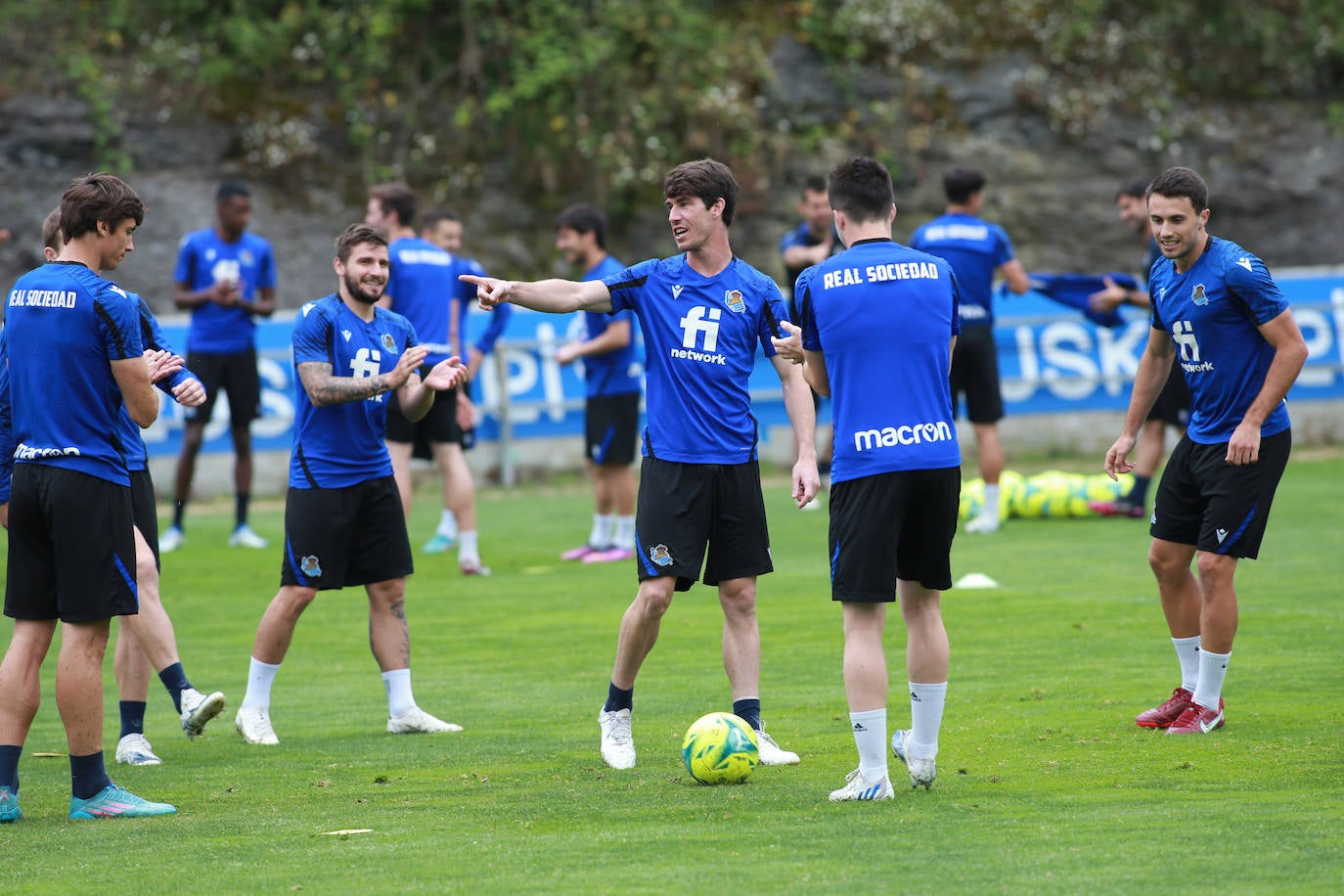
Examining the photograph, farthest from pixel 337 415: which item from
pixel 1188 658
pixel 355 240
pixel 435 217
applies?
pixel 435 217

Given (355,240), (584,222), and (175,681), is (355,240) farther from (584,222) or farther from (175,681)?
(584,222)

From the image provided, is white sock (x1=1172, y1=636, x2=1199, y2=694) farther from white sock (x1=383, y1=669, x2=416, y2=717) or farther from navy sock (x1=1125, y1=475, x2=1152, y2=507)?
navy sock (x1=1125, y1=475, x2=1152, y2=507)

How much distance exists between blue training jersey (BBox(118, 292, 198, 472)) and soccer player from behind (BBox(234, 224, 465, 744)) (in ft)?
2.15

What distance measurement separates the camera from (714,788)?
569cm

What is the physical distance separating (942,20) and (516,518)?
12128 mm

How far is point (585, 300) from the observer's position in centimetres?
Result: 608

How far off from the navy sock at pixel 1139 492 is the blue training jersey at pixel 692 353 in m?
7.86

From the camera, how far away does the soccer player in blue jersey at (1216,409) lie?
252 inches

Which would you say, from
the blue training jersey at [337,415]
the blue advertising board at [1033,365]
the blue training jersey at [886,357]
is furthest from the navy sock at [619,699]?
the blue advertising board at [1033,365]

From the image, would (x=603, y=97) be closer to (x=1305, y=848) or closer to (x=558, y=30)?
(x=558, y=30)

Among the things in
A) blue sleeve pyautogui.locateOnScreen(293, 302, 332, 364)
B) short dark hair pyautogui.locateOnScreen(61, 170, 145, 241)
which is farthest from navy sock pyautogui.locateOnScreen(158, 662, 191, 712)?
short dark hair pyautogui.locateOnScreen(61, 170, 145, 241)

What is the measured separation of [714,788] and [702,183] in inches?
Answer: 87.9

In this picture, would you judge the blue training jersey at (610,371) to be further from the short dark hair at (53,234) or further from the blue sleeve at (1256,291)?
the blue sleeve at (1256,291)

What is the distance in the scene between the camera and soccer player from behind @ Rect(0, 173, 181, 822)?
217 inches
